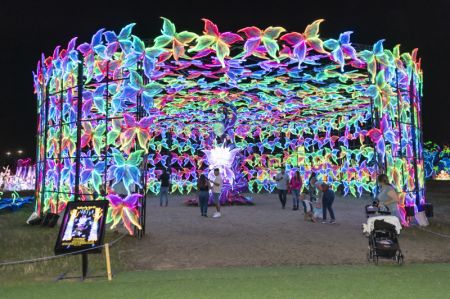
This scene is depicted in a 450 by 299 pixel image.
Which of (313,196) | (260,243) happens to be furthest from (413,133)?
(260,243)

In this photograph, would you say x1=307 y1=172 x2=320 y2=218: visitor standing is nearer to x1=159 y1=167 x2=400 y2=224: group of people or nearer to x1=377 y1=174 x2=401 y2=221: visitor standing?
x1=159 y1=167 x2=400 y2=224: group of people

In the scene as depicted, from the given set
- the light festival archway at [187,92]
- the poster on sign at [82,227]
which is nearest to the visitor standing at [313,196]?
the light festival archway at [187,92]

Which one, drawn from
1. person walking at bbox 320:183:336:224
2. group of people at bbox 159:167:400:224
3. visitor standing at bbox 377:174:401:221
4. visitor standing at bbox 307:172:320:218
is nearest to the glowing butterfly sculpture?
group of people at bbox 159:167:400:224

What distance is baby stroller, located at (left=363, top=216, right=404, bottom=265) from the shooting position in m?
5.89

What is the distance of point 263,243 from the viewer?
781 centimetres

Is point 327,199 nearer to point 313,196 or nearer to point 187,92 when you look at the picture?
point 313,196

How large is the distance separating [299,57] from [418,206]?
4966 millimetres

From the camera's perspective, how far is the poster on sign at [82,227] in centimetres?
548

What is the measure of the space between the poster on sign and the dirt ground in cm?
100

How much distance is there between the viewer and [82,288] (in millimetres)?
5062

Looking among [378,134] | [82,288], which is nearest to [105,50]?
[82,288]

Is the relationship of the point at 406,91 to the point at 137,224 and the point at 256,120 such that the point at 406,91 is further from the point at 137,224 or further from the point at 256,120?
the point at 256,120

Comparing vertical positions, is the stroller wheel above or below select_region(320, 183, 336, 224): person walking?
below

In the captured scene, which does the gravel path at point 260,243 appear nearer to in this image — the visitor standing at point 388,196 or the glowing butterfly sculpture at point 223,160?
the visitor standing at point 388,196
